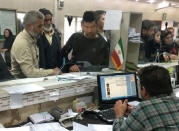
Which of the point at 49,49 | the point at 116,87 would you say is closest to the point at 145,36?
the point at 116,87

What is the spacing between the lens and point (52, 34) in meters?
2.36

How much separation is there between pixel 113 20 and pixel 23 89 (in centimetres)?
109

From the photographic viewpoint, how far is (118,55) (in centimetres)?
201

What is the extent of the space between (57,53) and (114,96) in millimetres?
963

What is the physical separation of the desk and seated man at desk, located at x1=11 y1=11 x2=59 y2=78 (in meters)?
0.10

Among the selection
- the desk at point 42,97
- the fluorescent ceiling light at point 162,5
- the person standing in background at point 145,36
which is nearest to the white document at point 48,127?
the desk at point 42,97

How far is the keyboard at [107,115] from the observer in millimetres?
1433

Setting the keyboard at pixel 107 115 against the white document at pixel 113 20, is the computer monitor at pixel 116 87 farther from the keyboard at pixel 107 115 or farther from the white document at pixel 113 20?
the white document at pixel 113 20

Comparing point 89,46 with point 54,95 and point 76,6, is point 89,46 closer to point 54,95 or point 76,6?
point 54,95

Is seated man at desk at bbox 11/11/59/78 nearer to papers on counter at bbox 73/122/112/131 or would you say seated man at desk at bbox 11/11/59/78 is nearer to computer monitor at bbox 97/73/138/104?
computer monitor at bbox 97/73/138/104

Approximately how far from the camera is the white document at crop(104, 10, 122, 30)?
191 cm

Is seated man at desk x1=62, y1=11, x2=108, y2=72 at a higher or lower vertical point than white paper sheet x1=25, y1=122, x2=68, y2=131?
higher

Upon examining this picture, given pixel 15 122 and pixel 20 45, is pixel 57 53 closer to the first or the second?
pixel 20 45

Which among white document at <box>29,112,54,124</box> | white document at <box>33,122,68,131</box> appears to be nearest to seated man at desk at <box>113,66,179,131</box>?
white document at <box>33,122,68,131</box>
